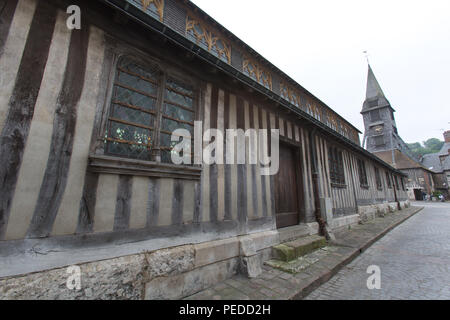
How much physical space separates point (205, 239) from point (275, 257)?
1.57 meters

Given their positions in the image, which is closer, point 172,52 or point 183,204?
point 183,204

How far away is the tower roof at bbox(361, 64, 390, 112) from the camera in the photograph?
27.9 meters

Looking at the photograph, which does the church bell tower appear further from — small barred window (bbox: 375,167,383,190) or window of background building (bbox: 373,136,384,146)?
small barred window (bbox: 375,167,383,190)

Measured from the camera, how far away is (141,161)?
2088 millimetres

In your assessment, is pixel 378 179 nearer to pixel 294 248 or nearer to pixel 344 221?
pixel 344 221

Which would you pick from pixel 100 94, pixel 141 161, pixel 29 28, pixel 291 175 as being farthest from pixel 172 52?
pixel 291 175

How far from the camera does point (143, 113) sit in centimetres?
233

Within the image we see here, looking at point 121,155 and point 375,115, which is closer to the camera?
point 121,155

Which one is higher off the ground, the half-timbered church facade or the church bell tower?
the church bell tower

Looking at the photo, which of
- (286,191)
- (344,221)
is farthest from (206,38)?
(344,221)

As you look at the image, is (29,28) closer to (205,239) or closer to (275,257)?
(205,239)

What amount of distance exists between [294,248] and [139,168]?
120 inches

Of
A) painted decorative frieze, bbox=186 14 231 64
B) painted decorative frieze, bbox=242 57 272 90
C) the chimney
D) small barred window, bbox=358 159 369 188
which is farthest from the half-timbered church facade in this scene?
the chimney

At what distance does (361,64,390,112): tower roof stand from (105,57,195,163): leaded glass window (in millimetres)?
35798
